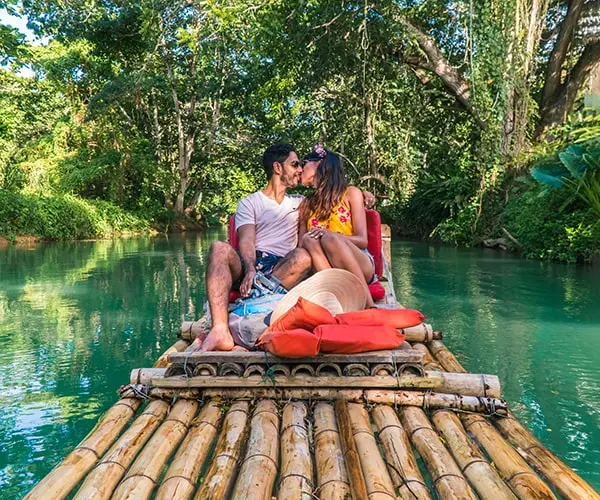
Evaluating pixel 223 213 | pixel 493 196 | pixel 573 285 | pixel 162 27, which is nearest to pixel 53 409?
pixel 573 285

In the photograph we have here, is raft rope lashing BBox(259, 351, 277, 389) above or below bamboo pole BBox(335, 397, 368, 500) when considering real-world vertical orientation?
above

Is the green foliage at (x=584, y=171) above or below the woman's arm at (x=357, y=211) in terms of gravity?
above

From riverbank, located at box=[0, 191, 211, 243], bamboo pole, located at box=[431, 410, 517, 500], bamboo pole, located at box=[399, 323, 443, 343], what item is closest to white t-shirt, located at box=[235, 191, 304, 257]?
bamboo pole, located at box=[399, 323, 443, 343]

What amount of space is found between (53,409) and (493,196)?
1220 centimetres

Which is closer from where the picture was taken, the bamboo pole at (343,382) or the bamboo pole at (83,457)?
the bamboo pole at (83,457)

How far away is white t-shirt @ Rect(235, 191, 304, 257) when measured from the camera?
353 cm

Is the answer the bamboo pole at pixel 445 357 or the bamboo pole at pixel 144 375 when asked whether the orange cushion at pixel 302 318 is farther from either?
the bamboo pole at pixel 445 357

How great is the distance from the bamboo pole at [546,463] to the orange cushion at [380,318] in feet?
2.36

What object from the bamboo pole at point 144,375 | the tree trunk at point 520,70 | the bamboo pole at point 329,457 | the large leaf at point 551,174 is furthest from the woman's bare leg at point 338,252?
the tree trunk at point 520,70

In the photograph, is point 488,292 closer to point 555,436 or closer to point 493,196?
point 555,436

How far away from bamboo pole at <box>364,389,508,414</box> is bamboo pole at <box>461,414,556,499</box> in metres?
0.05

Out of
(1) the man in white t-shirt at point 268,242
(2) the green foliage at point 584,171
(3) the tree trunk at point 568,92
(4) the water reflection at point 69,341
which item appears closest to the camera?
(4) the water reflection at point 69,341

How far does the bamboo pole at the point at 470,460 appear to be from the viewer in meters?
1.71

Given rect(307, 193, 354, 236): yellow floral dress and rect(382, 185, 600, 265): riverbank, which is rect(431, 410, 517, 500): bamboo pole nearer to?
rect(307, 193, 354, 236): yellow floral dress
